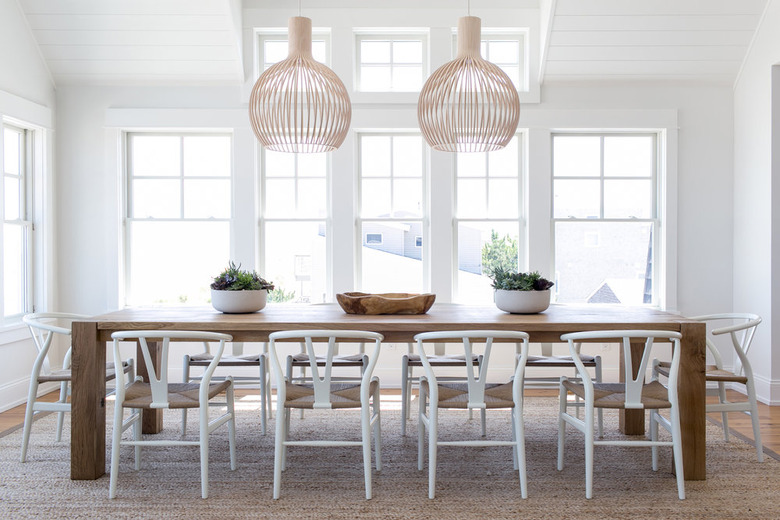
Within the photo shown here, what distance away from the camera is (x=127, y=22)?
5.07 metres

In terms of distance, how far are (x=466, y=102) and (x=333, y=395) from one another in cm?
167

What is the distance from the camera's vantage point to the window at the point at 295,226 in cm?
562

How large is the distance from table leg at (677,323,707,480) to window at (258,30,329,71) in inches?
149

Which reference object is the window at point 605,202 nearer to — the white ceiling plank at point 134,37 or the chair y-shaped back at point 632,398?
the chair y-shaped back at point 632,398

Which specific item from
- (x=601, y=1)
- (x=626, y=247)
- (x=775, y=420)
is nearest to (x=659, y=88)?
(x=601, y=1)

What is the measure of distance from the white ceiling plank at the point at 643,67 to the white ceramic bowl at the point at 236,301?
323 centimetres

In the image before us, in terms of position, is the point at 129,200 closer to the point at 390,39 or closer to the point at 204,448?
the point at 390,39

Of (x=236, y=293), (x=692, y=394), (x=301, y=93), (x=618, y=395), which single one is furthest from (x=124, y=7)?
(x=692, y=394)

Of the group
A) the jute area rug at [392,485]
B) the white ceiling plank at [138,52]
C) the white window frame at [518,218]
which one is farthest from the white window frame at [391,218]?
the jute area rug at [392,485]

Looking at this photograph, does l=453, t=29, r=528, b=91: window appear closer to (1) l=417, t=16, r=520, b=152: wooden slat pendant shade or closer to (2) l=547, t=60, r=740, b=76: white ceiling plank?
(2) l=547, t=60, r=740, b=76: white ceiling plank

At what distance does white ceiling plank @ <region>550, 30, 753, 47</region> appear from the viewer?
513cm

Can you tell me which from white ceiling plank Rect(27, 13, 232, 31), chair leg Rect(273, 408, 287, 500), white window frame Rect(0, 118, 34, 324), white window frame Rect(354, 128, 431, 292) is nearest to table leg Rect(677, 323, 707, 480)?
chair leg Rect(273, 408, 287, 500)

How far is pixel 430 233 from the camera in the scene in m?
5.52

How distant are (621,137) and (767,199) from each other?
1.26 meters
